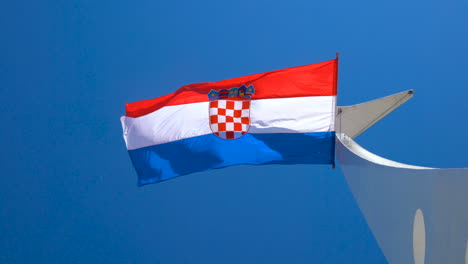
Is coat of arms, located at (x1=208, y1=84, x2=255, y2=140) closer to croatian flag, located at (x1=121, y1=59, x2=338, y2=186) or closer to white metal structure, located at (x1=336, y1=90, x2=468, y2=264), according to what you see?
croatian flag, located at (x1=121, y1=59, x2=338, y2=186)

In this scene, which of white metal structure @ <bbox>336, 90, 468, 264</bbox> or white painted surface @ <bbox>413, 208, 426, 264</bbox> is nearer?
white metal structure @ <bbox>336, 90, 468, 264</bbox>

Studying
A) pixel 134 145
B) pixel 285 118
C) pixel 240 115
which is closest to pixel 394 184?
pixel 285 118

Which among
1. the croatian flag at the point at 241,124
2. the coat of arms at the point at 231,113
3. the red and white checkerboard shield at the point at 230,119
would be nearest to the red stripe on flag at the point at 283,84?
the croatian flag at the point at 241,124

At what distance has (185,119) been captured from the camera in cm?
847

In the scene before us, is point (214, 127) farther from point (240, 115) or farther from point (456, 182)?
point (456, 182)

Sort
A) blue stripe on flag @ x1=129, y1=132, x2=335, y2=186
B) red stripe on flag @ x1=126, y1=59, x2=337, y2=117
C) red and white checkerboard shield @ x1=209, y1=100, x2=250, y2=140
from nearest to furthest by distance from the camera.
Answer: blue stripe on flag @ x1=129, y1=132, x2=335, y2=186 < red stripe on flag @ x1=126, y1=59, x2=337, y2=117 < red and white checkerboard shield @ x1=209, y1=100, x2=250, y2=140

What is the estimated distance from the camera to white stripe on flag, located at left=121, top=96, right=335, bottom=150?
755 centimetres

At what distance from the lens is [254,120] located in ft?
26.2

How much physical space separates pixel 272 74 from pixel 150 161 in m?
2.49

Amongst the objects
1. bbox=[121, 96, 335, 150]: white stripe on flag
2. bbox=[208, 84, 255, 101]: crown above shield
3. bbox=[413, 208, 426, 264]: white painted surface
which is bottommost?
bbox=[413, 208, 426, 264]: white painted surface

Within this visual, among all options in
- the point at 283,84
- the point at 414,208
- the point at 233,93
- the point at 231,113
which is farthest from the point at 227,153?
the point at 414,208

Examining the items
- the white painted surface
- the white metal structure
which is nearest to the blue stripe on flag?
the white metal structure

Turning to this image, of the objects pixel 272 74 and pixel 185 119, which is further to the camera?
pixel 185 119

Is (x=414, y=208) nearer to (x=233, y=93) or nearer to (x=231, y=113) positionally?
(x=231, y=113)
